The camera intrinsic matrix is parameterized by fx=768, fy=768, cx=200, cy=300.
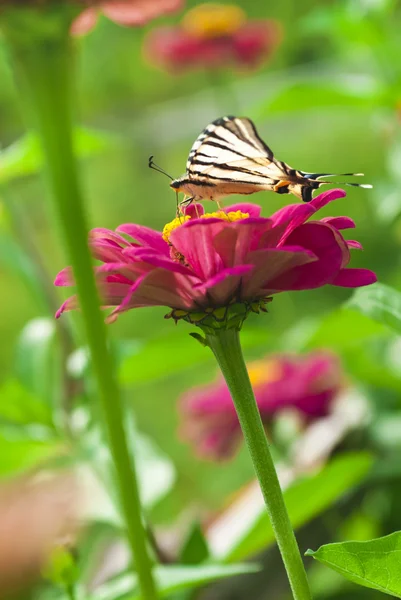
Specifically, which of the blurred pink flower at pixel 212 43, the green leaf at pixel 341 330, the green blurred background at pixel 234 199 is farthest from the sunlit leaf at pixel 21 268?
the blurred pink flower at pixel 212 43

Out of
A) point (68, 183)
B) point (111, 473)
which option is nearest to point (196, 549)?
point (111, 473)

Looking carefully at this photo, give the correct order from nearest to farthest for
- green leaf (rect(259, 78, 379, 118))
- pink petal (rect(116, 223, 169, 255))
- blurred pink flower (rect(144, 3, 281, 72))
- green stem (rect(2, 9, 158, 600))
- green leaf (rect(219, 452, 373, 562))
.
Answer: green stem (rect(2, 9, 158, 600)) < pink petal (rect(116, 223, 169, 255)) < green leaf (rect(219, 452, 373, 562)) < green leaf (rect(259, 78, 379, 118)) < blurred pink flower (rect(144, 3, 281, 72))

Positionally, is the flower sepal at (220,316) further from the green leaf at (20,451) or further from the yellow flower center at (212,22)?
the yellow flower center at (212,22)

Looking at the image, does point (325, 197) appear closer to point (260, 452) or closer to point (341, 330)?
point (260, 452)

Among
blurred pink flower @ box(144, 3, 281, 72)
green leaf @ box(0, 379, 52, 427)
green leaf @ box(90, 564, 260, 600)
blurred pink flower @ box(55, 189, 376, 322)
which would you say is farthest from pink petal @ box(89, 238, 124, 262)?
blurred pink flower @ box(144, 3, 281, 72)

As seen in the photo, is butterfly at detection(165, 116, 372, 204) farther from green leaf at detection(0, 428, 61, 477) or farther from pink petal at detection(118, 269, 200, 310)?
green leaf at detection(0, 428, 61, 477)

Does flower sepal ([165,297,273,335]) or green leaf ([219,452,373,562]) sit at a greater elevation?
flower sepal ([165,297,273,335])
